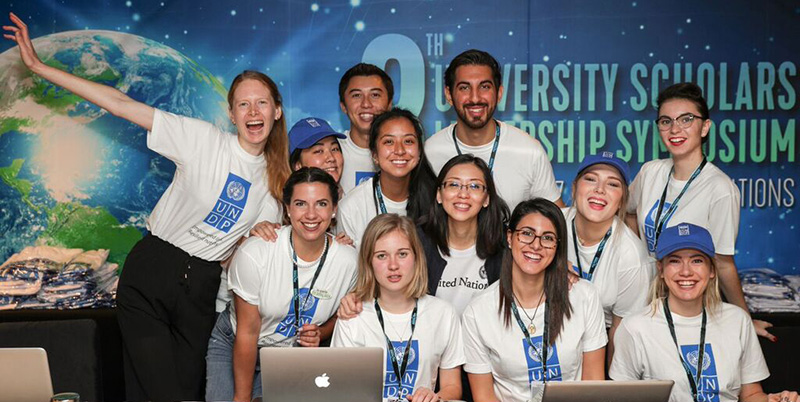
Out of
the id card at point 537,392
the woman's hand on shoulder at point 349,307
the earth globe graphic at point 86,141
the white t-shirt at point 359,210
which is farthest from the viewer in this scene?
the earth globe graphic at point 86,141

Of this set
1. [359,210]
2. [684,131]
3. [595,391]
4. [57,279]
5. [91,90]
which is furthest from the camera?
[57,279]

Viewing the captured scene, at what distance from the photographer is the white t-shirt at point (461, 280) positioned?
3.55 metres

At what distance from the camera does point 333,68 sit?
5.31 m

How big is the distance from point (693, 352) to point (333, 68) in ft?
9.95

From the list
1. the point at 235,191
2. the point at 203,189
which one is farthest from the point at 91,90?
the point at 235,191

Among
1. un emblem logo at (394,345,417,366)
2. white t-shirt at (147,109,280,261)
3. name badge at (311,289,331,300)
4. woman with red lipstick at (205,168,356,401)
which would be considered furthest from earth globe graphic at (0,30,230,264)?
un emblem logo at (394,345,417,366)

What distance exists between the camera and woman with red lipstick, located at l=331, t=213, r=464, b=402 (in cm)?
319

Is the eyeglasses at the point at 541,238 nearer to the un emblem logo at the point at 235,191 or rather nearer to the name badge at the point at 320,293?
the name badge at the point at 320,293

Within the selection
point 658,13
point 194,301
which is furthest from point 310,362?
point 658,13

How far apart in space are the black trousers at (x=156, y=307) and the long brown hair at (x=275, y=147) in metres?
0.47

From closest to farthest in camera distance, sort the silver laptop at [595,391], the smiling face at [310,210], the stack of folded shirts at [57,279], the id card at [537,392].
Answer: the silver laptop at [595,391], the id card at [537,392], the smiling face at [310,210], the stack of folded shirts at [57,279]

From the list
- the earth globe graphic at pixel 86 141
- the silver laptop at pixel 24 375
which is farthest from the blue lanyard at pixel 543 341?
the earth globe graphic at pixel 86 141

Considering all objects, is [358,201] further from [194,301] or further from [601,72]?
[601,72]

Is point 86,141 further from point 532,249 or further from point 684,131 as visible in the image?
point 684,131
